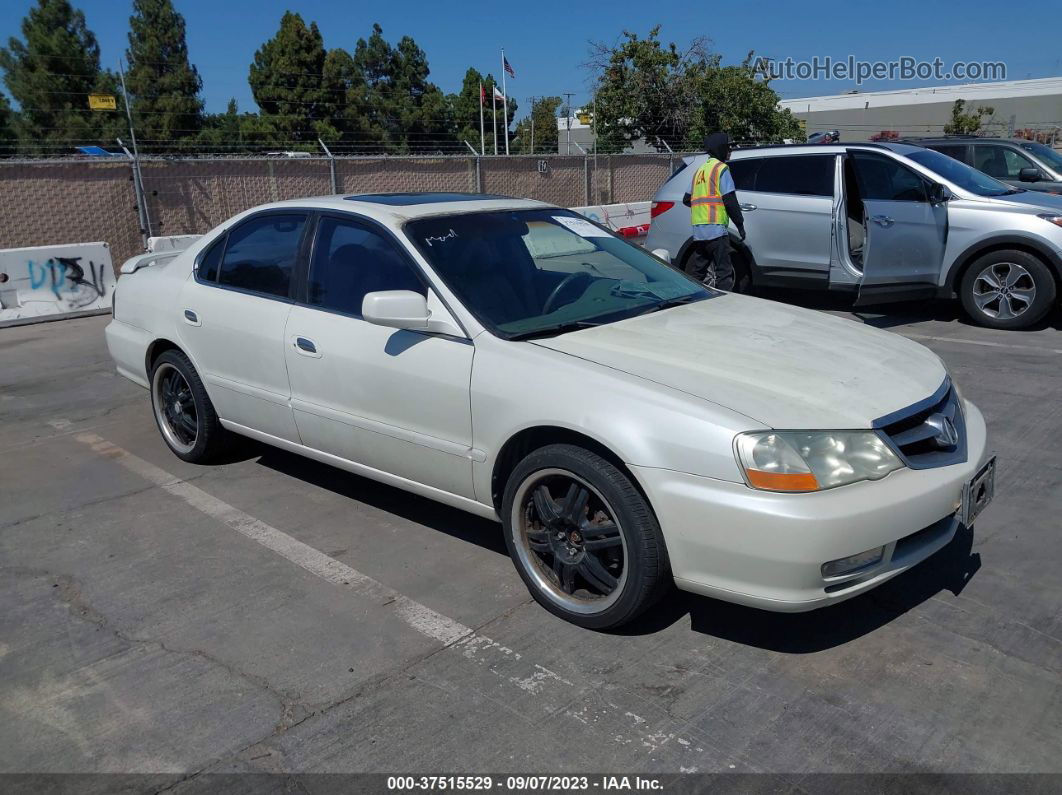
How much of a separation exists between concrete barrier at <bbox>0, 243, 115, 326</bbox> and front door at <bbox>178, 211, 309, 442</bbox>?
20.8 ft

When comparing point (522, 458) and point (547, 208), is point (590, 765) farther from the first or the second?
point (547, 208)

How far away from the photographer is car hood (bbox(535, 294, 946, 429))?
3.11 meters

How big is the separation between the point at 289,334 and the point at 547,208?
1.49m

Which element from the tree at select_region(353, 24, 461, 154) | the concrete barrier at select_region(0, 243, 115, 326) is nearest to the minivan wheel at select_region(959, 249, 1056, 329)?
the concrete barrier at select_region(0, 243, 115, 326)

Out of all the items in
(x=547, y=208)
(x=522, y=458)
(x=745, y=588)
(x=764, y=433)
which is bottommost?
(x=745, y=588)

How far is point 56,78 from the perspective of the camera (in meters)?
30.2

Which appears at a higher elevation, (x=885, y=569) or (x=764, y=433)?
(x=764, y=433)

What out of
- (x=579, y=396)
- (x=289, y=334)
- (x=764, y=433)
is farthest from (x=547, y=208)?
(x=764, y=433)

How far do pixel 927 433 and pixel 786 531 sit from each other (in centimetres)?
82

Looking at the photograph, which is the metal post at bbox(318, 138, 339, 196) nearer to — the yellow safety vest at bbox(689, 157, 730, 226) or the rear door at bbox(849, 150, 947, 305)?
the yellow safety vest at bbox(689, 157, 730, 226)

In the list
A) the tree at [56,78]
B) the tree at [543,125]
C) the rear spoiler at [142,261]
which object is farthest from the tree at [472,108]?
the rear spoiler at [142,261]

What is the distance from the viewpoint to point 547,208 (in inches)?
188

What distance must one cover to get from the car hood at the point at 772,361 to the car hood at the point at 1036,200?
5.16m

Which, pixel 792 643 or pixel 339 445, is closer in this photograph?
pixel 792 643
